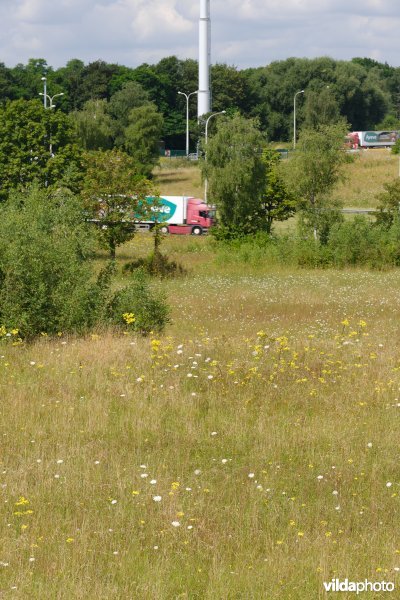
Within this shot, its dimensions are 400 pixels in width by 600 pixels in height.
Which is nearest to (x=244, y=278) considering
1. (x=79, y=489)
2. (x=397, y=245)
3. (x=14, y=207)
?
(x=397, y=245)

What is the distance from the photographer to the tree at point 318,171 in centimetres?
4584

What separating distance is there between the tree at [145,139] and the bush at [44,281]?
64.0m

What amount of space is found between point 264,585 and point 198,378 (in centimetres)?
565

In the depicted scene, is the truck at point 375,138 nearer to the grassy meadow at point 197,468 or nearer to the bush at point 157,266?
the bush at point 157,266

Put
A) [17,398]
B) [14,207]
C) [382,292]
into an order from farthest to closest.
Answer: [382,292] < [14,207] < [17,398]

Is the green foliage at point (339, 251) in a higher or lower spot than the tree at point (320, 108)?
lower

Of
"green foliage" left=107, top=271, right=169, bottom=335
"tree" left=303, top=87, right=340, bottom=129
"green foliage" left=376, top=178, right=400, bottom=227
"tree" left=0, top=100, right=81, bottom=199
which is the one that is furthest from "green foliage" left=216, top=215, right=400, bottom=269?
"tree" left=303, top=87, right=340, bottom=129

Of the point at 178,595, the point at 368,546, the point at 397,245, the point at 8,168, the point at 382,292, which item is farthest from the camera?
the point at 8,168

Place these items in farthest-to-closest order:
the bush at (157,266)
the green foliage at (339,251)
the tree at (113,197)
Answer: the green foliage at (339,251) < the tree at (113,197) < the bush at (157,266)

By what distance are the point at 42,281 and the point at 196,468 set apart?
26.8 ft

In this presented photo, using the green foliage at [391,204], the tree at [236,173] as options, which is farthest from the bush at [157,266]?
the green foliage at [391,204]

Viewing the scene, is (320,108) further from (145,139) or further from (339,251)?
(339,251)

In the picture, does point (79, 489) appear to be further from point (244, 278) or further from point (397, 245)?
point (397, 245)

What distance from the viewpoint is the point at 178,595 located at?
5.98m
